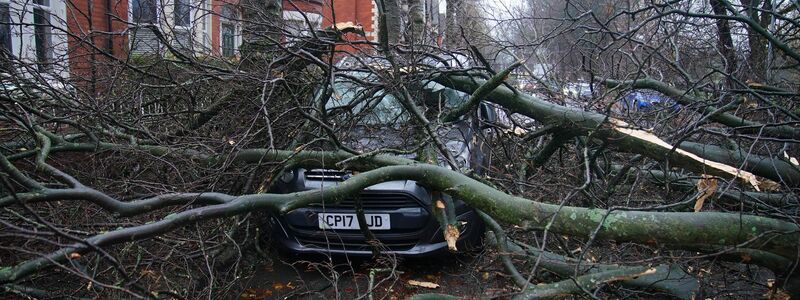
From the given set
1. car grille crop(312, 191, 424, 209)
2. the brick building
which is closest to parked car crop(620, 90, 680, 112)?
car grille crop(312, 191, 424, 209)

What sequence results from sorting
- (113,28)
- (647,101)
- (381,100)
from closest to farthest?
(381,100) → (647,101) → (113,28)

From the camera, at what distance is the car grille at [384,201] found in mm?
4086

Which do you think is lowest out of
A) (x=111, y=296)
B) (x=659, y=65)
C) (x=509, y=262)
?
(x=111, y=296)

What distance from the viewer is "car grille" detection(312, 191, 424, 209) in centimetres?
409

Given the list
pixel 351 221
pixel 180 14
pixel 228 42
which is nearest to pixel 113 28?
pixel 228 42

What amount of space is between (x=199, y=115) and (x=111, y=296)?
1968mm

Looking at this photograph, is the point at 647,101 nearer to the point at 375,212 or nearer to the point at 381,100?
the point at 381,100

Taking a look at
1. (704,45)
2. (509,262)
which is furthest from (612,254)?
(704,45)

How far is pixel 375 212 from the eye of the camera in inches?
162

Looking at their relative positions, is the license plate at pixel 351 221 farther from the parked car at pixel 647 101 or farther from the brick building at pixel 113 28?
the parked car at pixel 647 101

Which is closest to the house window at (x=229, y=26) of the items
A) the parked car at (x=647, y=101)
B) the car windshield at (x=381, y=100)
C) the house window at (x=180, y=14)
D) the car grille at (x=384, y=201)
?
the house window at (x=180, y=14)

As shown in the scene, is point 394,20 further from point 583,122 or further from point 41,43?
point 583,122

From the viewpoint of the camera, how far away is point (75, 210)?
340cm

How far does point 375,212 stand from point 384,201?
10 cm
